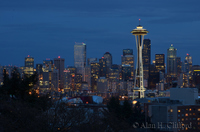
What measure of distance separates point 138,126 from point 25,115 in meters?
20.7

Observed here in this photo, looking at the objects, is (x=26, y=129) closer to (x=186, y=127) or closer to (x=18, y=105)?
(x=18, y=105)

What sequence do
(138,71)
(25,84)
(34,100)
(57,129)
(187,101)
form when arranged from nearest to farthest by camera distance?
(57,129)
(34,100)
(25,84)
(187,101)
(138,71)

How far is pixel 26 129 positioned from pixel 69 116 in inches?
88.1

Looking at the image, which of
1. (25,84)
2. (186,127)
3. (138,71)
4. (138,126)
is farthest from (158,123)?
(138,71)

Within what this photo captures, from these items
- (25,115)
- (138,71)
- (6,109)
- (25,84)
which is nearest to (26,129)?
(25,115)

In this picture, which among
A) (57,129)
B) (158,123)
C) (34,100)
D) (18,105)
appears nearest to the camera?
(57,129)

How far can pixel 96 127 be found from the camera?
69.9 feet

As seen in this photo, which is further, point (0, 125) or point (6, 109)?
point (6, 109)

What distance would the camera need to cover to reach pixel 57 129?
67.9ft

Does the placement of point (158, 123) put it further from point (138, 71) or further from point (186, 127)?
point (138, 71)

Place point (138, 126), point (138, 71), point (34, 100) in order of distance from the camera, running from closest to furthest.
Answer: point (34, 100), point (138, 126), point (138, 71)

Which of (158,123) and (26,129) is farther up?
(26,129)

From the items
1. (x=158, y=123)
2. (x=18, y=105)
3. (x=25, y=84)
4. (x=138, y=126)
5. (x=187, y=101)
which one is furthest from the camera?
(x=187, y=101)

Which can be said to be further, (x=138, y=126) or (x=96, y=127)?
Result: (x=138, y=126)
